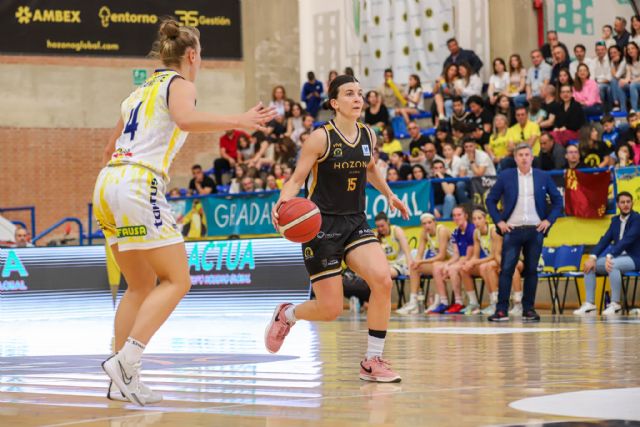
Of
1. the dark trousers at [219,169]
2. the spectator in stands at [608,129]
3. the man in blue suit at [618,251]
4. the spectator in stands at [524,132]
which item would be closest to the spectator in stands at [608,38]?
the spectator in stands at [524,132]

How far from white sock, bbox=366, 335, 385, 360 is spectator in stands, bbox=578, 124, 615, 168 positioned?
32.6ft

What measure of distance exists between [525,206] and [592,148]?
3.17 metres

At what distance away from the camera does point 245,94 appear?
93.3 ft

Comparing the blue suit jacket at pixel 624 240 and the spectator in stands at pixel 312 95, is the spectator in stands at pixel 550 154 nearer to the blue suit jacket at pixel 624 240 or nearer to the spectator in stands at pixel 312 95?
the blue suit jacket at pixel 624 240

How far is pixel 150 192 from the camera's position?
597 cm

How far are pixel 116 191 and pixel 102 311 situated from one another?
39.0ft

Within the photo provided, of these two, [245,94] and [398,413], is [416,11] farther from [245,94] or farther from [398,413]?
[398,413]

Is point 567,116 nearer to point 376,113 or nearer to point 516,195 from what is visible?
point 376,113

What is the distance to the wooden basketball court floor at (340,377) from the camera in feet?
17.3

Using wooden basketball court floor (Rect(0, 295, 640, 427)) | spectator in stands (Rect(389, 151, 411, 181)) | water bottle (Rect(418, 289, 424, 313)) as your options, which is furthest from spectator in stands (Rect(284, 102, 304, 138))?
wooden basketball court floor (Rect(0, 295, 640, 427))

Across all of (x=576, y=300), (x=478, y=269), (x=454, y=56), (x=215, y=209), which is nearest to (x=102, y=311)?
(x=215, y=209)

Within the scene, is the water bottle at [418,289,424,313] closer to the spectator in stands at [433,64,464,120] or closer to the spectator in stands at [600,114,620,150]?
the spectator in stands at [600,114,620,150]

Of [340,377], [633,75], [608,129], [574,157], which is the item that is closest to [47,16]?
[633,75]

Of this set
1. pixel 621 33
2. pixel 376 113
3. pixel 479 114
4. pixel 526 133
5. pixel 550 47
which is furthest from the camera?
pixel 376 113
